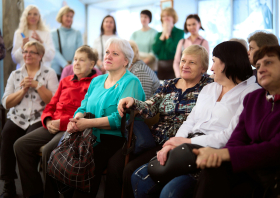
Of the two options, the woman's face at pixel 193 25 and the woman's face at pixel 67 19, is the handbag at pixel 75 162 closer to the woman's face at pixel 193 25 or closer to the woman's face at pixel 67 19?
the woman's face at pixel 193 25

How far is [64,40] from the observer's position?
151 inches

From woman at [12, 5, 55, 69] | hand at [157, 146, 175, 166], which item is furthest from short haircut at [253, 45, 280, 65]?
woman at [12, 5, 55, 69]

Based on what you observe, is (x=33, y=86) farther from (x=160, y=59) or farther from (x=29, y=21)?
(x=160, y=59)

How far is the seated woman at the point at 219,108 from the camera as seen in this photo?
1.44 meters

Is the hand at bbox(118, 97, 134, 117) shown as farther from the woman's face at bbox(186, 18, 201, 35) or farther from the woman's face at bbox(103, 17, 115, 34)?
the woman's face at bbox(103, 17, 115, 34)

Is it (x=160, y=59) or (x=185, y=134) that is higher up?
(x=160, y=59)

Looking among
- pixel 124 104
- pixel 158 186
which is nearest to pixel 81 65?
pixel 124 104

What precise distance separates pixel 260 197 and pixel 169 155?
457mm

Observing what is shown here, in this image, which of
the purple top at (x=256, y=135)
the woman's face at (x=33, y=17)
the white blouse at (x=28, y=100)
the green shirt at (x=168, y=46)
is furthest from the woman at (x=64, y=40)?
the purple top at (x=256, y=135)

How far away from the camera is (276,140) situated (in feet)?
3.79

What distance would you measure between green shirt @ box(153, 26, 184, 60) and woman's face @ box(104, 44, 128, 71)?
5.21ft

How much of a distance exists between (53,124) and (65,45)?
188cm

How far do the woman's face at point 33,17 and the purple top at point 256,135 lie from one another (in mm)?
3246

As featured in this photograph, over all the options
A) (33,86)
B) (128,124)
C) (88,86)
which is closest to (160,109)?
(128,124)
